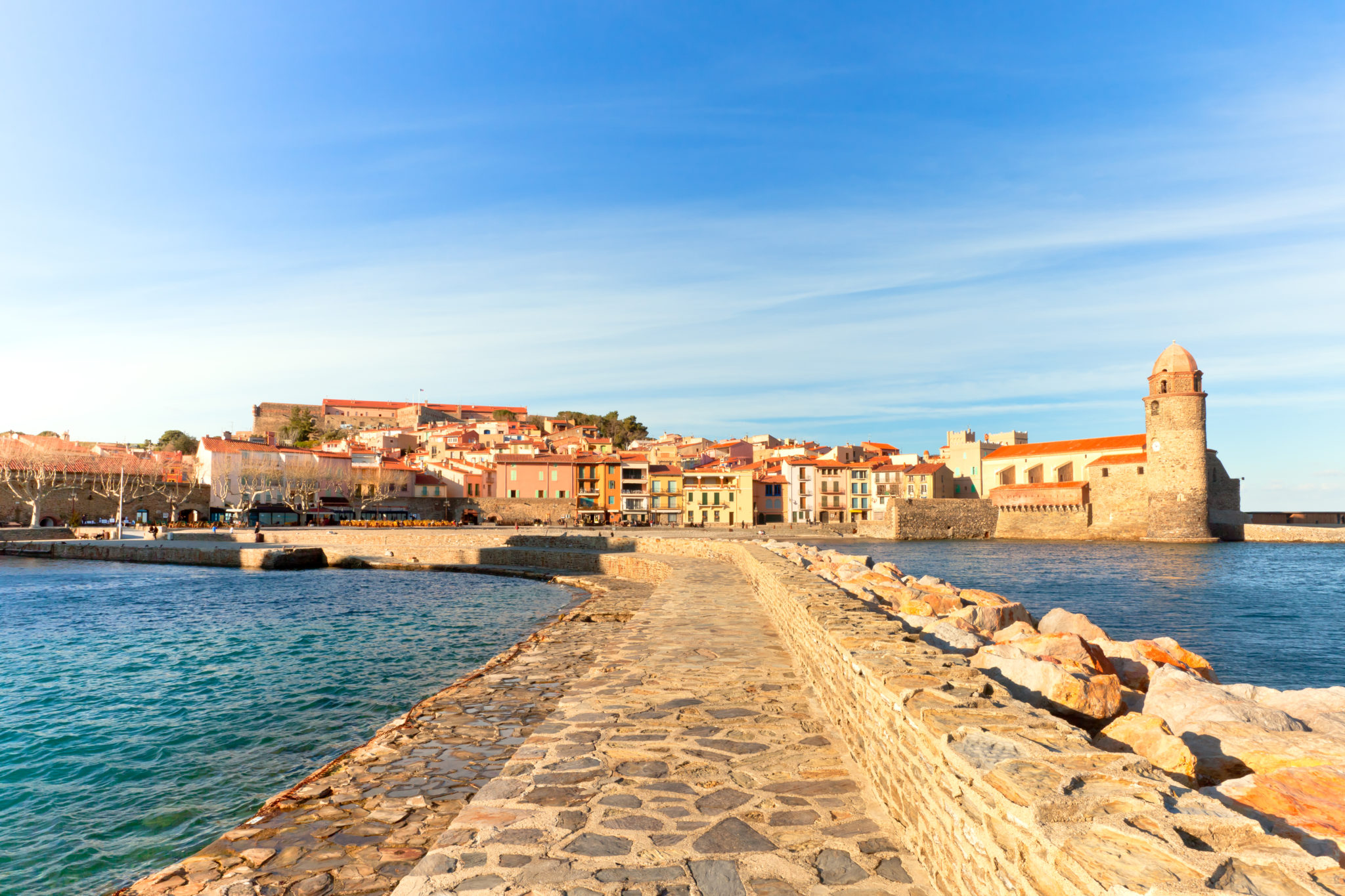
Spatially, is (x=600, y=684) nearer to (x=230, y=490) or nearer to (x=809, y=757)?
(x=809, y=757)

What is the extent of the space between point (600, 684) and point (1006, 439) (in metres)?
96.3

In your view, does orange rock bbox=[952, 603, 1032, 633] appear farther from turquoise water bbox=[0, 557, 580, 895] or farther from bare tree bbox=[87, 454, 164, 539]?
bare tree bbox=[87, 454, 164, 539]

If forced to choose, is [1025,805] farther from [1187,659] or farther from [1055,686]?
[1187,659]

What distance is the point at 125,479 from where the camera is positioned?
61.6 meters

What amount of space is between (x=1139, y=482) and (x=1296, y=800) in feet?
250

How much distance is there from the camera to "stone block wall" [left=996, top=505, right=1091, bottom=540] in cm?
7350

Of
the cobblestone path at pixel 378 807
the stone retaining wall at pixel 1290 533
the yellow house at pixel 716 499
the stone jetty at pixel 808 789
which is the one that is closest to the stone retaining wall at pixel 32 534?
the yellow house at pixel 716 499

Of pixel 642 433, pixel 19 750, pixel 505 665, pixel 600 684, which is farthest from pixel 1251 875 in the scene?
pixel 642 433

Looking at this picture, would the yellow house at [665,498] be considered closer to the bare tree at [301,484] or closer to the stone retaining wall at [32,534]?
the bare tree at [301,484]

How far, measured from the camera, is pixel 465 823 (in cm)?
445

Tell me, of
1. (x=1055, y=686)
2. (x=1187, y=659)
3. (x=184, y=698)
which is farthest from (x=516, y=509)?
(x=1055, y=686)

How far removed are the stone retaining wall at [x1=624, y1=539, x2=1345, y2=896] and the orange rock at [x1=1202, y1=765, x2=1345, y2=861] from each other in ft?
3.77

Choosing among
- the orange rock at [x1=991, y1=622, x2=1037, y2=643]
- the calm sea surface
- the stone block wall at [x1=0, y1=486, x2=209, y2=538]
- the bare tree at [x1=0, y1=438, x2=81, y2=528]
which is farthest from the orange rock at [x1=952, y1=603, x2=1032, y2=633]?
the stone block wall at [x1=0, y1=486, x2=209, y2=538]

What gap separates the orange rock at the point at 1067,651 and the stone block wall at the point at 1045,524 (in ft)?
238
